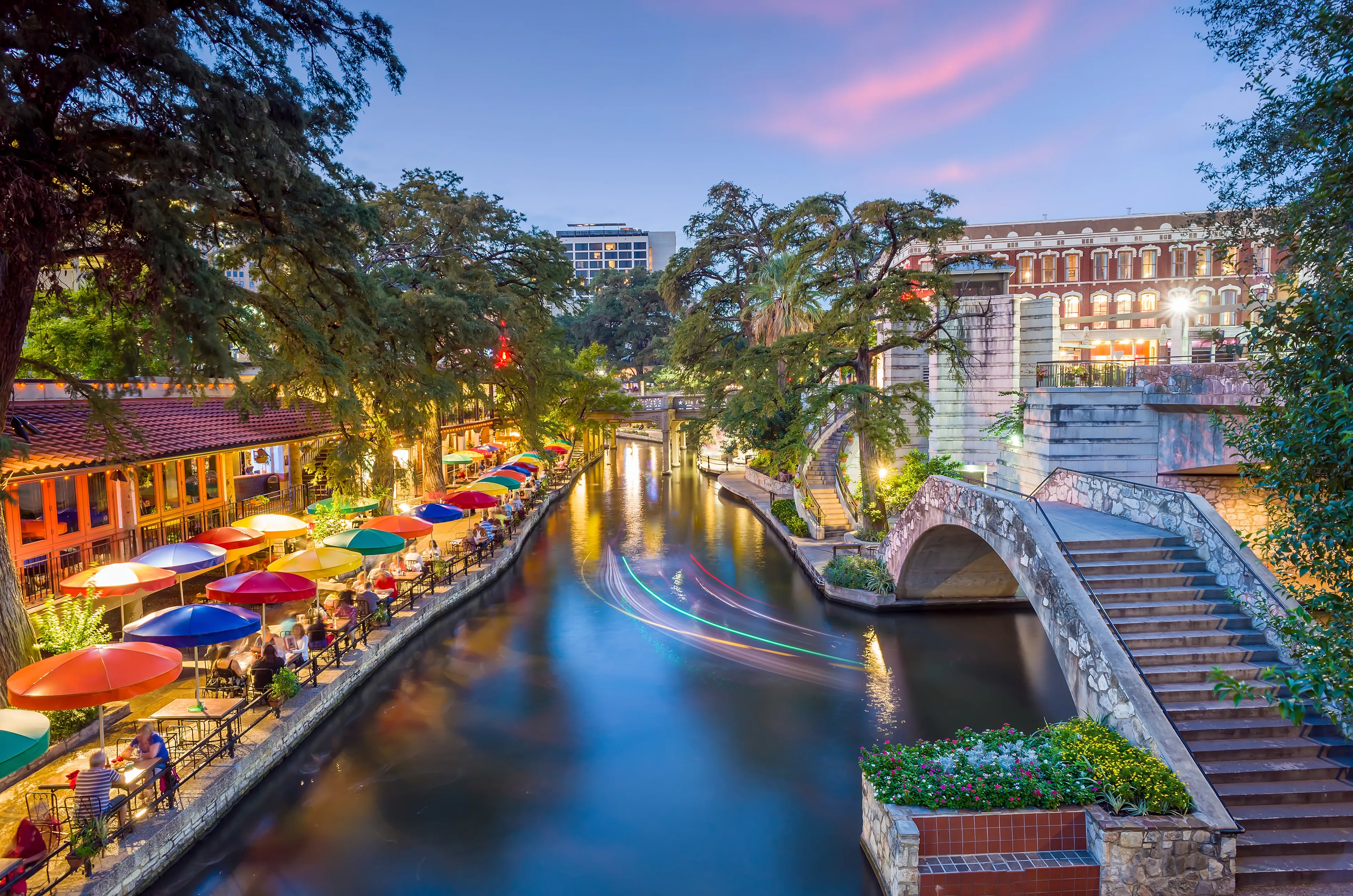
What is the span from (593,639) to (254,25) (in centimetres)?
1437

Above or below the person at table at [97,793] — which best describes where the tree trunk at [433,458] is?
above

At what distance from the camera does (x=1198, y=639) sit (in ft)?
35.3

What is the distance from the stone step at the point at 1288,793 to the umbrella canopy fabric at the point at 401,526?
17383 millimetres

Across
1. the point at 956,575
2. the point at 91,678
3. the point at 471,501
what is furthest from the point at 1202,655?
the point at 471,501

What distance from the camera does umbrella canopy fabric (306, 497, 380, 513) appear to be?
2270cm

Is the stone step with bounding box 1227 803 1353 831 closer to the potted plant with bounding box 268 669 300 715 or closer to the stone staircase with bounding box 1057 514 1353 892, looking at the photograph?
the stone staircase with bounding box 1057 514 1353 892

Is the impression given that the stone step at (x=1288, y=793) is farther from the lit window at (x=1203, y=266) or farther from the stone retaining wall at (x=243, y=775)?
the lit window at (x=1203, y=266)

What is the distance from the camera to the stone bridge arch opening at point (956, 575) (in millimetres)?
19875

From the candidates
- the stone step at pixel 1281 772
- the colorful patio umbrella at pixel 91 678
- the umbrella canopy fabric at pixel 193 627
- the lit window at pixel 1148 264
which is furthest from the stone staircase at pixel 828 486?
the lit window at pixel 1148 264

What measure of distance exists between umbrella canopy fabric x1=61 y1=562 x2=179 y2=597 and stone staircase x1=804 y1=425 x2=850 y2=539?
20806mm

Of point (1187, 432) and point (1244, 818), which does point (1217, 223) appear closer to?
point (1187, 432)

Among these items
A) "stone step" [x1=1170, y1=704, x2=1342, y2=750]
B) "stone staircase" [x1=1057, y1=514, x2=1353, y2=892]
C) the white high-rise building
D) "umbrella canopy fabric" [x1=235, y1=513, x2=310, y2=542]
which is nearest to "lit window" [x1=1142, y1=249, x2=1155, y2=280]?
"stone staircase" [x1=1057, y1=514, x2=1353, y2=892]

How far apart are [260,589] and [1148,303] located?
196 ft

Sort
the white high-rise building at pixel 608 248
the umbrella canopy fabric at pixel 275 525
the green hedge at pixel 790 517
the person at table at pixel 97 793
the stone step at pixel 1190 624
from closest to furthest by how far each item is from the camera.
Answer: the person at table at pixel 97 793, the stone step at pixel 1190 624, the umbrella canopy fabric at pixel 275 525, the green hedge at pixel 790 517, the white high-rise building at pixel 608 248
